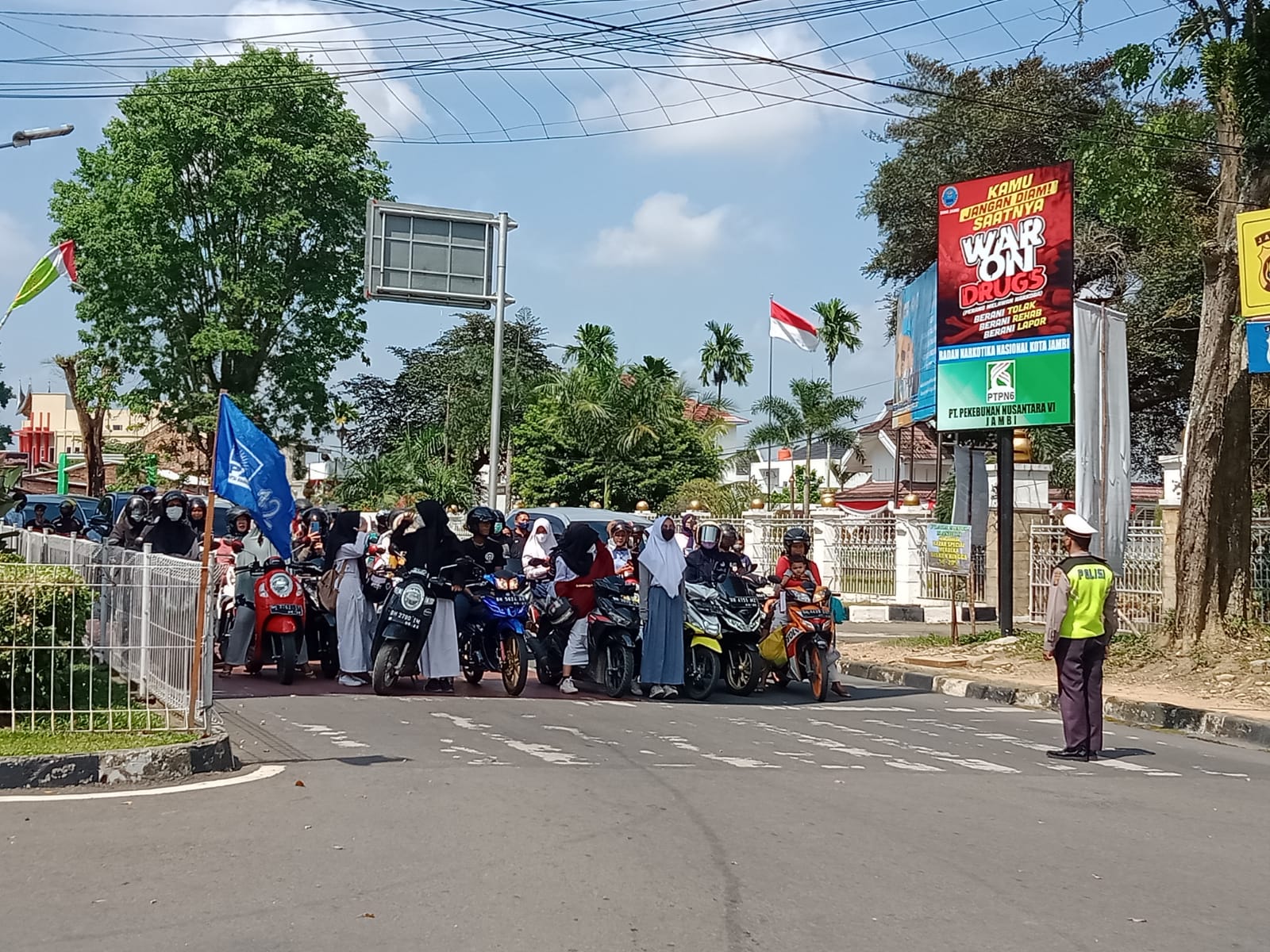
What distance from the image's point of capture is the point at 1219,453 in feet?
51.1

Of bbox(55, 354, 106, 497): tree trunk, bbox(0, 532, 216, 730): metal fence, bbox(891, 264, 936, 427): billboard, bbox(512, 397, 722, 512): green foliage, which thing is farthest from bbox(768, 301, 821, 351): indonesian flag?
bbox(0, 532, 216, 730): metal fence

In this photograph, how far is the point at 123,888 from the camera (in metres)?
5.45

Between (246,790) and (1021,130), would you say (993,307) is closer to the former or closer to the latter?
(246,790)

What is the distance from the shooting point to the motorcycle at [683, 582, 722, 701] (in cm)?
1341

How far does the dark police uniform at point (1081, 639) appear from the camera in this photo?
1013 centimetres

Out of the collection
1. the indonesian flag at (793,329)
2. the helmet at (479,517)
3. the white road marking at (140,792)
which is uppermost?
the indonesian flag at (793,329)

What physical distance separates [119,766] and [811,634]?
7478 mm

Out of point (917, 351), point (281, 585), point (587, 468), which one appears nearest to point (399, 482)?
point (587, 468)

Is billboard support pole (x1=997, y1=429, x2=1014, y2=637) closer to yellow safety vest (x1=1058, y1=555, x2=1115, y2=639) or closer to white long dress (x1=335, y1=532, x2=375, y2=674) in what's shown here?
yellow safety vest (x1=1058, y1=555, x2=1115, y2=639)

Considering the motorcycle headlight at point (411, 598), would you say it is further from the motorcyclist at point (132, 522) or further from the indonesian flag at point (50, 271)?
the indonesian flag at point (50, 271)

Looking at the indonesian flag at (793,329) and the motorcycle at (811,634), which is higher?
the indonesian flag at (793,329)

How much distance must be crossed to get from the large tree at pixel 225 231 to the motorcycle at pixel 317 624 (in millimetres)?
23745

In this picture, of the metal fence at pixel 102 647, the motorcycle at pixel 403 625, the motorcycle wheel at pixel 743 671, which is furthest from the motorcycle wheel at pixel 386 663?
the metal fence at pixel 102 647

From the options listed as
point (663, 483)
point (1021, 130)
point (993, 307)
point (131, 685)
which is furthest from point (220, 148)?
point (131, 685)
